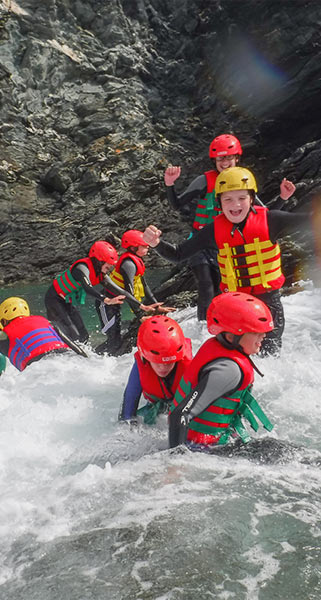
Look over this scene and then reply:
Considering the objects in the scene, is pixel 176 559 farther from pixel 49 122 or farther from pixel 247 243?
pixel 49 122

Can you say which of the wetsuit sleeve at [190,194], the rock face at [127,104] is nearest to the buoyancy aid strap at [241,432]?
the wetsuit sleeve at [190,194]

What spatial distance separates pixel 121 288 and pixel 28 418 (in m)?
3.07

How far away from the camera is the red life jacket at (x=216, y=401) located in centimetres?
337

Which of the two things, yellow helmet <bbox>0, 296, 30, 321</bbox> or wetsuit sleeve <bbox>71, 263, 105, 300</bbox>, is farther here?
wetsuit sleeve <bbox>71, 263, 105, 300</bbox>

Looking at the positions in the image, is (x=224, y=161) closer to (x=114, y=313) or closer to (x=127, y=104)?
(x=114, y=313)

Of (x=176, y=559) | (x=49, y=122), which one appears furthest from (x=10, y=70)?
(x=176, y=559)

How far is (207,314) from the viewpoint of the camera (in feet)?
11.5

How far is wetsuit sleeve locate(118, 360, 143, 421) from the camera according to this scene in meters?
4.24

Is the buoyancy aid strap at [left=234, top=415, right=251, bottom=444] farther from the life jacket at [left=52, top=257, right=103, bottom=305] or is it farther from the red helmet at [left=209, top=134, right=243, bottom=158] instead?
the life jacket at [left=52, top=257, right=103, bottom=305]

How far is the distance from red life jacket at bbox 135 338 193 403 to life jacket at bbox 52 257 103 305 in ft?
11.8

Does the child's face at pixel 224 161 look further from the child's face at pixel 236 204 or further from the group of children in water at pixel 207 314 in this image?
the child's face at pixel 236 204

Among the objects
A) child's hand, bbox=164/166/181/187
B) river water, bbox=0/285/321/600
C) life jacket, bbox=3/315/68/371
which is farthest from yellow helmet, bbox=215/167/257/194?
life jacket, bbox=3/315/68/371

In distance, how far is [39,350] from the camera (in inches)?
223

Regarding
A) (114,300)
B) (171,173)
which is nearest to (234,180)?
(171,173)
